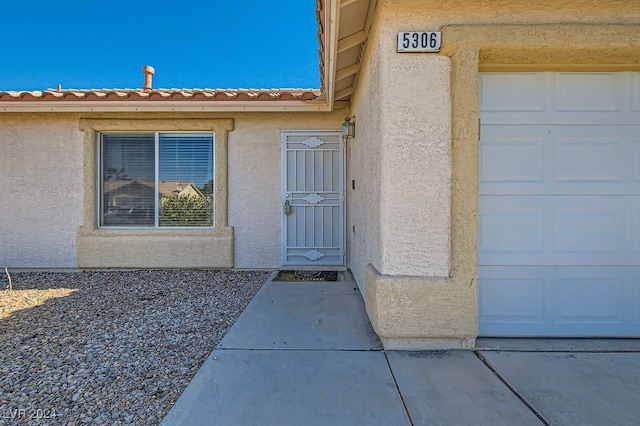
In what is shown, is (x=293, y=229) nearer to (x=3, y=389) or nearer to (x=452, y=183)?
(x=452, y=183)

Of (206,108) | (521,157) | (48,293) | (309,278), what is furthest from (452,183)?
(48,293)

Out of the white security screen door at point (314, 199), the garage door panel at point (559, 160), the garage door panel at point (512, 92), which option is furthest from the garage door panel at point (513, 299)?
the white security screen door at point (314, 199)

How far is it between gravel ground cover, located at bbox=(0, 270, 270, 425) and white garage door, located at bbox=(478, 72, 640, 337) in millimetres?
3068

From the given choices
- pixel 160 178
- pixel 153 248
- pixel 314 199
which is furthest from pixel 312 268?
pixel 160 178

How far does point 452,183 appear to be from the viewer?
308 cm

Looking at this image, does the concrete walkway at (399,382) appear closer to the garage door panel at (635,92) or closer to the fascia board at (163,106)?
the garage door panel at (635,92)

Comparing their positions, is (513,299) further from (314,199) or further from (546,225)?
(314,199)

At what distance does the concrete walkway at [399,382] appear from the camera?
2191 millimetres

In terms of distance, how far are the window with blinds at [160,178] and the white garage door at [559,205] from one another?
5.36 metres

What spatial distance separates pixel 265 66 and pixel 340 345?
1109 cm

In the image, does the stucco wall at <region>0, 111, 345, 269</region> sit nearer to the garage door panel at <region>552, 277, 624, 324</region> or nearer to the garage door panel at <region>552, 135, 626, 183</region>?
the garage door panel at <region>552, 135, 626, 183</region>

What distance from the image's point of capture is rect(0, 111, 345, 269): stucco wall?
663cm

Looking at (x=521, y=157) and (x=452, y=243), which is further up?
(x=521, y=157)

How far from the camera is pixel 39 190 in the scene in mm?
6645
